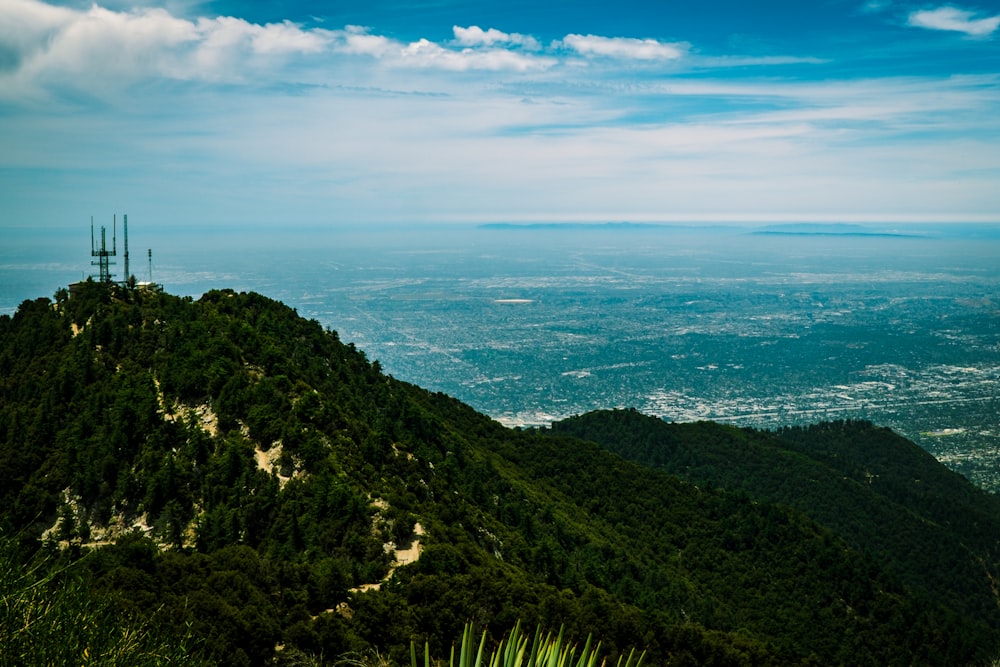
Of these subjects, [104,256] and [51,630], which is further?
[104,256]

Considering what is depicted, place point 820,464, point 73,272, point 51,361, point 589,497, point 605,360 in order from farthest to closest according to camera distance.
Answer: point 73,272, point 605,360, point 820,464, point 589,497, point 51,361

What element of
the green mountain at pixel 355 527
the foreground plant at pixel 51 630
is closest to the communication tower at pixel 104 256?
the green mountain at pixel 355 527

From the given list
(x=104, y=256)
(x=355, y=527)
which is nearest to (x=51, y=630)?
(x=355, y=527)

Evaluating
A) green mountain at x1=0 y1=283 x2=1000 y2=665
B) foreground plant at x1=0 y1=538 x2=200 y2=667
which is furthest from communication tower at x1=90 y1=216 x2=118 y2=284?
foreground plant at x1=0 y1=538 x2=200 y2=667

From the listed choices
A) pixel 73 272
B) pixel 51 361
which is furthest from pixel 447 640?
pixel 73 272

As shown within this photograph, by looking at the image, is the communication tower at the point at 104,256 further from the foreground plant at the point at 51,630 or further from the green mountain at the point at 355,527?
the foreground plant at the point at 51,630

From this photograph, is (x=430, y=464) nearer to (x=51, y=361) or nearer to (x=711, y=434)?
(x=51, y=361)

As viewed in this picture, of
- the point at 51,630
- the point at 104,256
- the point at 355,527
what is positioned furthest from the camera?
the point at 104,256

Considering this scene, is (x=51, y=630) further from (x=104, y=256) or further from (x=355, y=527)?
(x=104, y=256)
